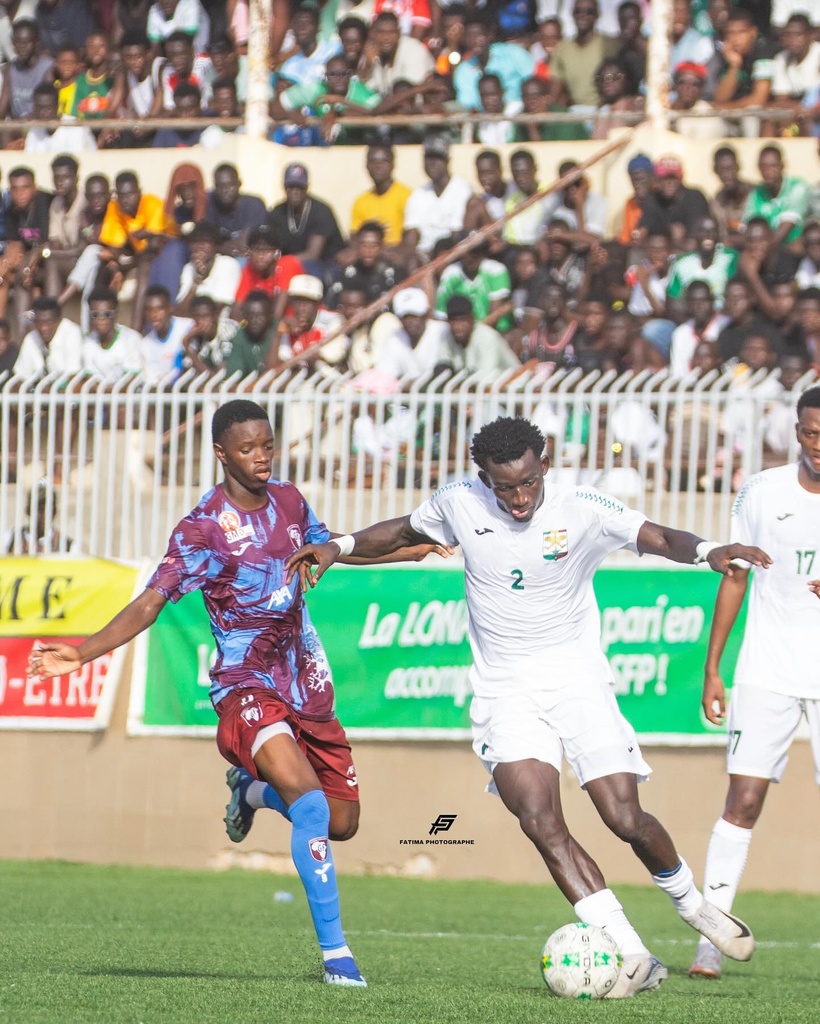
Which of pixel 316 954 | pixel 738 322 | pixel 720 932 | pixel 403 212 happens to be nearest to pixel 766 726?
pixel 720 932

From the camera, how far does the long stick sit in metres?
15.6

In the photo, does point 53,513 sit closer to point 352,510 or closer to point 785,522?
point 352,510

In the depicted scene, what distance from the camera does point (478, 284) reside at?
1659cm

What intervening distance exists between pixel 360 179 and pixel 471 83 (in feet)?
4.99

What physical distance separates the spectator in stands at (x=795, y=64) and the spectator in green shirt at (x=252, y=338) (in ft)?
18.1

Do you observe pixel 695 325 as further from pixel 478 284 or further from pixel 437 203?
pixel 437 203

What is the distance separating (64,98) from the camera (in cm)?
2077

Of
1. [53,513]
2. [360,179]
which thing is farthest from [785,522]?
[360,179]

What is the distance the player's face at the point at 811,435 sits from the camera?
864 cm

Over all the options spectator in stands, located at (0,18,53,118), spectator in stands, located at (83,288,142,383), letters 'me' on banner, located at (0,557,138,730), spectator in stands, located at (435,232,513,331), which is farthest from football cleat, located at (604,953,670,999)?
spectator in stands, located at (0,18,53,118)

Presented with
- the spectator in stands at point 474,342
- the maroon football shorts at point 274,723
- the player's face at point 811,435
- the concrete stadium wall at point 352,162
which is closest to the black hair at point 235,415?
the maroon football shorts at point 274,723

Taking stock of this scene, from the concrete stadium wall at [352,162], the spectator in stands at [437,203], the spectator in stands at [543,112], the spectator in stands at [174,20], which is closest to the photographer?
the spectator in stands at [437,203]

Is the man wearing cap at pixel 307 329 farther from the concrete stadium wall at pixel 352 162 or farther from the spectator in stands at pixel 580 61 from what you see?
the spectator in stands at pixel 580 61

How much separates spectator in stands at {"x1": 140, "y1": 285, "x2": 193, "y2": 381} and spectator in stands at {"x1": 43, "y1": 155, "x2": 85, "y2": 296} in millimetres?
2308
